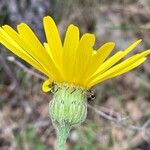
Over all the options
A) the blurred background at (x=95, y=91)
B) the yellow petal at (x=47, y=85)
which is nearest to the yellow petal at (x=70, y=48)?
the yellow petal at (x=47, y=85)

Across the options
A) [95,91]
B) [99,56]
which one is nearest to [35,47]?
[99,56]

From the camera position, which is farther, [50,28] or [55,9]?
[55,9]

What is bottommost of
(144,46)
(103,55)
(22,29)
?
(144,46)

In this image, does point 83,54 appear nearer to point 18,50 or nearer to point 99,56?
point 99,56

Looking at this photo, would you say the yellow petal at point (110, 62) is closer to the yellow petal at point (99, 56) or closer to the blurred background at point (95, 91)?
the yellow petal at point (99, 56)

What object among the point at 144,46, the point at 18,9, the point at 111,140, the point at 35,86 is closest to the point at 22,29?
the point at 111,140

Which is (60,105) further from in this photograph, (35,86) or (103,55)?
(35,86)

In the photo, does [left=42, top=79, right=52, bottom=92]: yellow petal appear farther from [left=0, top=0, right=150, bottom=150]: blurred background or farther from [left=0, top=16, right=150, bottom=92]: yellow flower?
[left=0, top=0, right=150, bottom=150]: blurred background

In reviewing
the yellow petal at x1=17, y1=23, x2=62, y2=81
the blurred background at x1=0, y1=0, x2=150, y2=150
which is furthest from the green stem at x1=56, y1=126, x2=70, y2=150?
the blurred background at x1=0, y1=0, x2=150, y2=150
